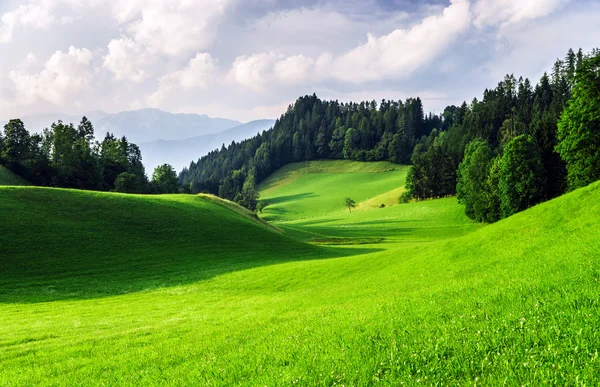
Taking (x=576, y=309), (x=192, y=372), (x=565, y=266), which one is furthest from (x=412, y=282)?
(x=192, y=372)

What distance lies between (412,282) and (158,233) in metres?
44.7

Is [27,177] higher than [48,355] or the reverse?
higher

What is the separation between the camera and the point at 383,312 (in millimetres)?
14680

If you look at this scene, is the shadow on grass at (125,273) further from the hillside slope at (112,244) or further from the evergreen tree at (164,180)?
the evergreen tree at (164,180)

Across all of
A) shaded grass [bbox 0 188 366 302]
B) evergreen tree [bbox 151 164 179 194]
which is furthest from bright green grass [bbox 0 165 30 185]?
shaded grass [bbox 0 188 366 302]

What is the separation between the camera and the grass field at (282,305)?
8.54 m

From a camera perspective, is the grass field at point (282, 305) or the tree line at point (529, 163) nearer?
the grass field at point (282, 305)

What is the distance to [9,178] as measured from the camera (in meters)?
99.0

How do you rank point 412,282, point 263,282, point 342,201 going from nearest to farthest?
point 412,282 → point 263,282 → point 342,201

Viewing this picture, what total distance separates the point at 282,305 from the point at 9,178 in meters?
109

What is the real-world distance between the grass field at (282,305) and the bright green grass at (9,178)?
50.6 meters

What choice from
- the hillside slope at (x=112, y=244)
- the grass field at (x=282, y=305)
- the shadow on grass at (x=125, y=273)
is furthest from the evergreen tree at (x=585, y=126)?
the shadow on grass at (x=125, y=273)

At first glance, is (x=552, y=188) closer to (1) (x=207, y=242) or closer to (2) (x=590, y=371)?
(1) (x=207, y=242)

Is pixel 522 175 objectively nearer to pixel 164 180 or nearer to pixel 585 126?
pixel 585 126
